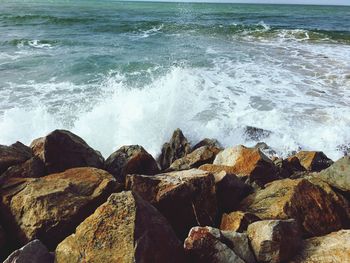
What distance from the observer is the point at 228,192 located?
4082mm

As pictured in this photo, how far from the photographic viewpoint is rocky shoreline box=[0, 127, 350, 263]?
284cm

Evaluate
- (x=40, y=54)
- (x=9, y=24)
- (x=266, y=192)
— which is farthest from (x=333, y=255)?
(x=9, y=24)

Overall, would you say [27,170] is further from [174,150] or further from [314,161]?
[314,161]

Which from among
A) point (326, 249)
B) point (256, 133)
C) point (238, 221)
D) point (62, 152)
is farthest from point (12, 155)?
point (256, 133)

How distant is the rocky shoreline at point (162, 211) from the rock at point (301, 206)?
11mm

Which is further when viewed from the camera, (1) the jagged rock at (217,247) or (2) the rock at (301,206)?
(2) the rock at (301,206)

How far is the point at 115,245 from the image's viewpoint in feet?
8.86

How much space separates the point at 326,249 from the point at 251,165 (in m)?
1.99

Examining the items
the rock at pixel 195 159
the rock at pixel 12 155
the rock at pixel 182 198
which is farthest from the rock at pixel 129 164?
the rock at pixel 182 198

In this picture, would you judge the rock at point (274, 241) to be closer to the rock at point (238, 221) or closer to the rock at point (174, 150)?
the rock at point (238, 221)

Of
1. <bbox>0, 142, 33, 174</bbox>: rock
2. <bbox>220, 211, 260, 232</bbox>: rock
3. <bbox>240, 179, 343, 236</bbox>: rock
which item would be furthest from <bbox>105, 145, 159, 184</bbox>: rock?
<bbox>220, 211, 260, 232</bbox>: rock

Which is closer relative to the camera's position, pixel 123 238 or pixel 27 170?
pixel 123 238

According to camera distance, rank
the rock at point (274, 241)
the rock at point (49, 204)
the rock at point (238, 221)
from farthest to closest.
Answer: the rock at point (238, 221) < the rock at point (49, 204) < the rock at point (274, 241)

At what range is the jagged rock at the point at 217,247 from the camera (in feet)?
9.45
